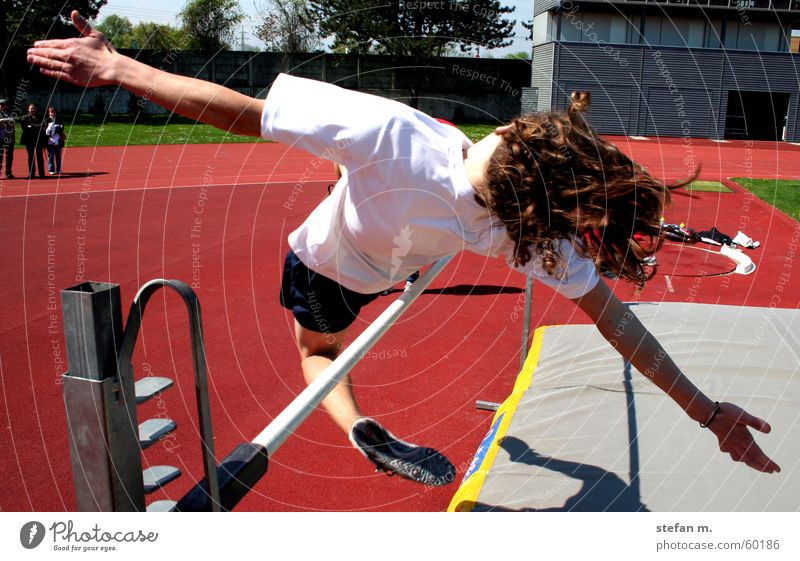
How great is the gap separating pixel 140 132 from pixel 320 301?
2836 centimetres

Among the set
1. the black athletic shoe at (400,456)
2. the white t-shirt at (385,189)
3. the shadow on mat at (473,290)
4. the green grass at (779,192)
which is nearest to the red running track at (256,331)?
the shadow on mat at (473,290)

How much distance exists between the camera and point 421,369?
19.0 ft

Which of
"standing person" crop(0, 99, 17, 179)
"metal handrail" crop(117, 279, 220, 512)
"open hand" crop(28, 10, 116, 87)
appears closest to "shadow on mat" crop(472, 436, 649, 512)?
"metal handrail" crop(117, 279, 220, 512)

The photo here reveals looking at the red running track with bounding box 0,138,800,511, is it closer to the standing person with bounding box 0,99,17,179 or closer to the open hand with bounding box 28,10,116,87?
Answer: the standing person with bounding box 0,99,17,179

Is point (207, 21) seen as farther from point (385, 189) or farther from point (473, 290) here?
point (385, 189)

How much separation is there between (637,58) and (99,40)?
32.2m

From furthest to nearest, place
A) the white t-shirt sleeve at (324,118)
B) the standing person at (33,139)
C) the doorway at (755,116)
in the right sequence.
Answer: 1. the doorway at (755,116)
2. the standing person at (33,139)
3. the white t-shirt sleeve at (324,118)

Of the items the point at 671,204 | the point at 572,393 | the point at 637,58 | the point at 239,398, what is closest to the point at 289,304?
the point at 671,204

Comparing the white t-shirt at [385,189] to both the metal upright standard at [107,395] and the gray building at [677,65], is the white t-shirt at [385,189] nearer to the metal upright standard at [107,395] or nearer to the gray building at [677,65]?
the metal upright standard at [107,395]

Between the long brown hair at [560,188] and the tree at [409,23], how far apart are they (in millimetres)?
2747

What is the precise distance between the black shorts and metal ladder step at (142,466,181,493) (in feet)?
2.77

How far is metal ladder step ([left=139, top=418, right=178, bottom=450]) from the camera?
1.73 metres

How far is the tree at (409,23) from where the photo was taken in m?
5.31
